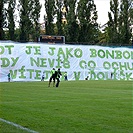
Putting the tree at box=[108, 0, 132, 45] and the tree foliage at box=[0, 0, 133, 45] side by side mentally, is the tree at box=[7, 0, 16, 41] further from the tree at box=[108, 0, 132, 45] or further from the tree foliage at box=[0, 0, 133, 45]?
the tree at box=[108, 0, 132, 45]

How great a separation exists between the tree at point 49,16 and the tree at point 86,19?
141 inches

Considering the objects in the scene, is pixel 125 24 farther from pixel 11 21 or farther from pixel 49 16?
pixel 11 21

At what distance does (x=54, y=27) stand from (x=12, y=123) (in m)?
49.1

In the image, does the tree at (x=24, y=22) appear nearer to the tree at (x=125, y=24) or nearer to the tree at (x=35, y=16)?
the tree at (x=35, y=16)

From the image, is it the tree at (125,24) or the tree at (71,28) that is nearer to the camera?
the tree at (71,28)

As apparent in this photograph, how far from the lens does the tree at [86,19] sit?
56344 millimetres

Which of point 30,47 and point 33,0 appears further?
point 33,0

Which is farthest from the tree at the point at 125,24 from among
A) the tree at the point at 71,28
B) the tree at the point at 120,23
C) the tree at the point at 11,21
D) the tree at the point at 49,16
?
the tree at the point at 11,21

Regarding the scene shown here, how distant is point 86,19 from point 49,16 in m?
5.04

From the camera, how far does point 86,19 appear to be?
5678 centimetres

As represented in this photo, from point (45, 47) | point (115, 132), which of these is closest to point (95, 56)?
point (45, 47)

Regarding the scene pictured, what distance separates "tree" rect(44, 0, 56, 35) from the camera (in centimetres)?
5691

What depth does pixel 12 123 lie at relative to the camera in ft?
29.7

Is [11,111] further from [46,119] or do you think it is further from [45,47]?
[45,47]
